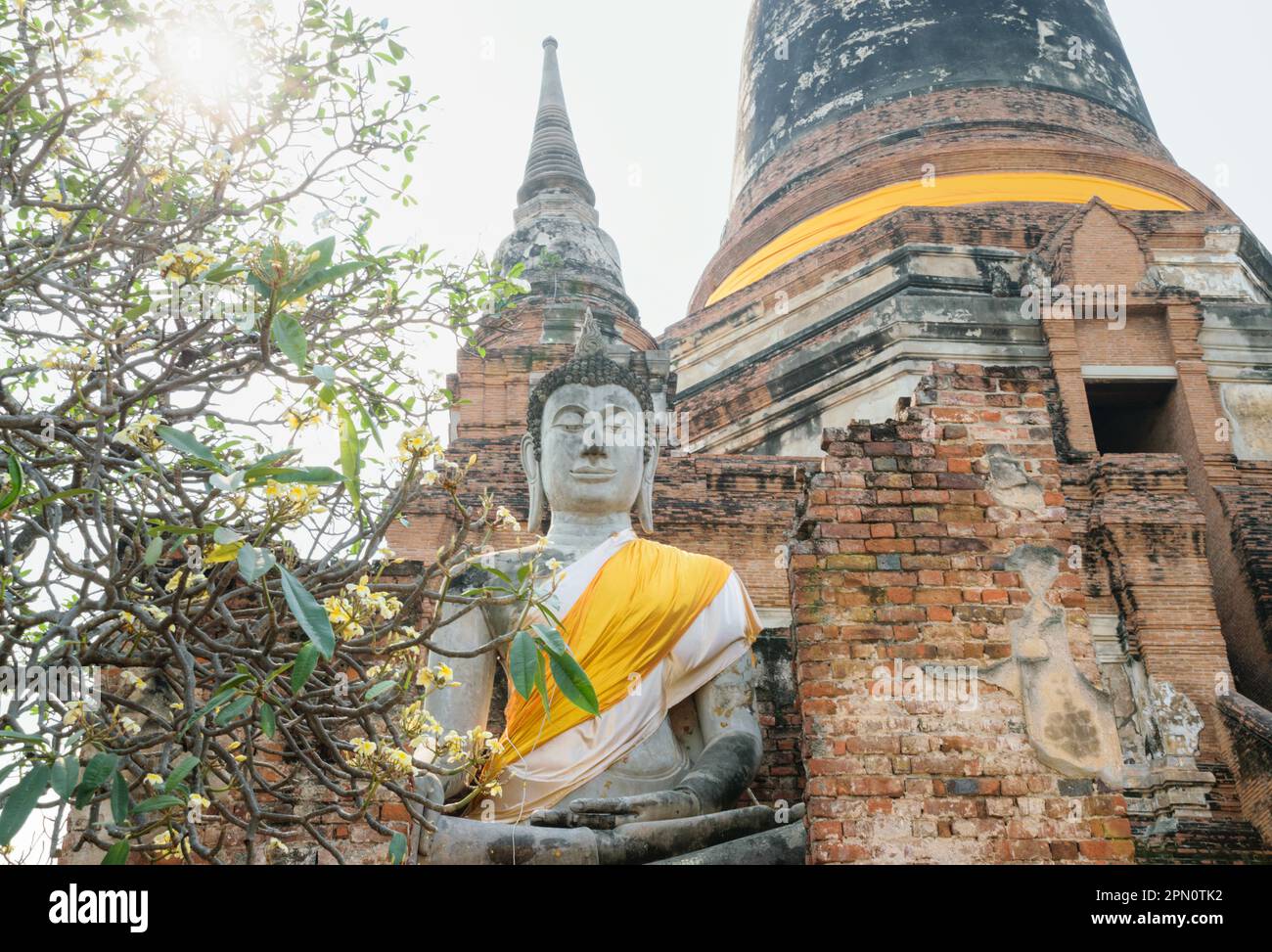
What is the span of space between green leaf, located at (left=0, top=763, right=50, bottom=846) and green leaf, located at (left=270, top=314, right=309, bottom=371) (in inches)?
40.7

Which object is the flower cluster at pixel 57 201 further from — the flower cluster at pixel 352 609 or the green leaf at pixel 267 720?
the green leaf at pixel 267 720

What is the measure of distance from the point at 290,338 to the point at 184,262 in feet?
2.19

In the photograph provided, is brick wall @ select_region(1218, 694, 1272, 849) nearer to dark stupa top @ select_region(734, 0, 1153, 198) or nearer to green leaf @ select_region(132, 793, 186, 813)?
green leaf @ select_region(132, 793, 186, 813)

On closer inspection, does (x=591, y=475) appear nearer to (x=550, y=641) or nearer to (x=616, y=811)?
Answer: (x=616, y=811)

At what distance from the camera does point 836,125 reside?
598 inches

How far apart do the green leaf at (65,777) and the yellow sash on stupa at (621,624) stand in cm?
189

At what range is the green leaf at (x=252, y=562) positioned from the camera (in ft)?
9.38

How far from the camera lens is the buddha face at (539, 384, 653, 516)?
18.4ft

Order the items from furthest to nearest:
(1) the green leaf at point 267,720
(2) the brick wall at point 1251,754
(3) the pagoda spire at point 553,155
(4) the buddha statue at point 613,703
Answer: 1. (3) the pagoda spire at point 553,155
2. (2) the brick wall at point 1251,754
3. (4) the buddha statue at point 613,703
4. (1) the green leaf at point 267,720

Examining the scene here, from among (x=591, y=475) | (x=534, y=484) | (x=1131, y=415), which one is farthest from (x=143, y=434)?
(x=1131, y=415)

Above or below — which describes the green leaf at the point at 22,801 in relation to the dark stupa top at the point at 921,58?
below

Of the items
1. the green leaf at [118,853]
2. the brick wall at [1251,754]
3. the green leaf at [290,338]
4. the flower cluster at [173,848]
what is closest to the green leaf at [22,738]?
the green leaf at [118,853]

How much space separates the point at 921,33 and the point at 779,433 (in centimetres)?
612
